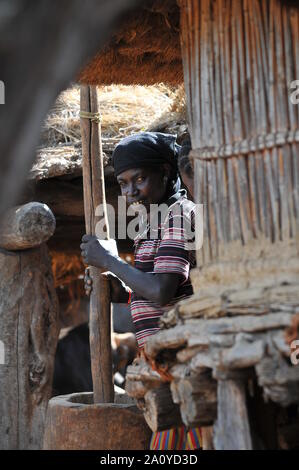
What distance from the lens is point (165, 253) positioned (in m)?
3.64

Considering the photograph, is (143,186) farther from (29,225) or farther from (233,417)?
(233,417)

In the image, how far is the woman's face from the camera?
3984 millimetres

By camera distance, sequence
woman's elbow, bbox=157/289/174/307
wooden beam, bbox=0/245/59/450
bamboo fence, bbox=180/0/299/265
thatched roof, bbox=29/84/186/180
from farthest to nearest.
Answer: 1. thatched roof, bbox=29/84/186/180
2. wooden beam, bbox=0/245/59/450
3. woman's elbow, bbox=157/289/174/307
4. bamboo fence, bbox=180/0/299/265

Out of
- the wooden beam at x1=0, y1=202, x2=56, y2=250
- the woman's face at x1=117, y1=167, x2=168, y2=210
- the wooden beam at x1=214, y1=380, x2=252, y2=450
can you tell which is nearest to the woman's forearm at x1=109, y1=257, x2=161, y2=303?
the woman's face at x1=117, y1=167, x2=168, y2=210

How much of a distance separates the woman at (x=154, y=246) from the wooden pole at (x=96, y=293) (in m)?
0.15

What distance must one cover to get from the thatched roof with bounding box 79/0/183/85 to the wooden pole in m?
0.27

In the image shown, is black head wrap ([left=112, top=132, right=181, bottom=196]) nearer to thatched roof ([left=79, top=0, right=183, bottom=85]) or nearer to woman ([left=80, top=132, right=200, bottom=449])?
woman ([left=80, top=132, right=200, bottom=449])

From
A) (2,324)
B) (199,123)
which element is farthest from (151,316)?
(2,324)

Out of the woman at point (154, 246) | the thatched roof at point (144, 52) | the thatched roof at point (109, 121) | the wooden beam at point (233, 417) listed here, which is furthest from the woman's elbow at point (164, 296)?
the thatched roof at point (109, 121)

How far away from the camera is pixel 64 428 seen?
386 cm

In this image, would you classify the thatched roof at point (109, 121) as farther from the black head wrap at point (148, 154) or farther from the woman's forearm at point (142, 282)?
the woman's forearm at point (142, 282)

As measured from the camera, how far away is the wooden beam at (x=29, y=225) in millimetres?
5254

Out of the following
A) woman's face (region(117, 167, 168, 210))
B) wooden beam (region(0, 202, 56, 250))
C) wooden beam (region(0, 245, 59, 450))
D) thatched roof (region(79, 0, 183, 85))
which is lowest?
wooden beam (region(0, 245, 59, 450))
